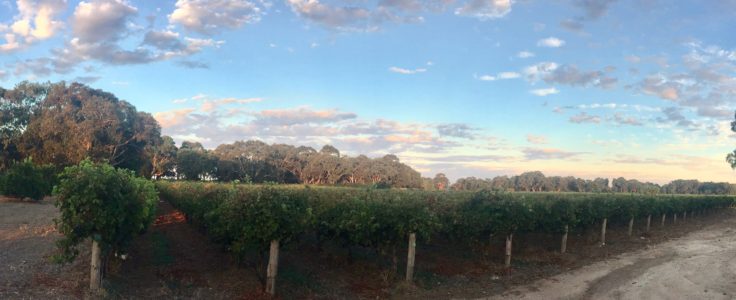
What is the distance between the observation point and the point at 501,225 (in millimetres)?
15727

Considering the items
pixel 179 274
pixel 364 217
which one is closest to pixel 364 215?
pixel 364 217

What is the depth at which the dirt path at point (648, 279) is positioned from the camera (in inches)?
475

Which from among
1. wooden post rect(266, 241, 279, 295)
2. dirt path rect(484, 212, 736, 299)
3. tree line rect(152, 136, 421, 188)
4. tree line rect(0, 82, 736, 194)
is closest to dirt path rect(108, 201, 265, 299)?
wooden post rect(266, 241, 279, 295)

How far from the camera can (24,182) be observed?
90.4ft

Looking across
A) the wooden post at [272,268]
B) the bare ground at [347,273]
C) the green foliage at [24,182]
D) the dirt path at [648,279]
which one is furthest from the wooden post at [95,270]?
the green foliage at [24,182]

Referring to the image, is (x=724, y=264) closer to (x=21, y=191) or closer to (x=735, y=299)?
(x=735, y=299)

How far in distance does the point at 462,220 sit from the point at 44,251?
11646 mm

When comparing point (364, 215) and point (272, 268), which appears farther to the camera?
point (364, 215)

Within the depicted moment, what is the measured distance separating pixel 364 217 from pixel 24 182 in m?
25.2

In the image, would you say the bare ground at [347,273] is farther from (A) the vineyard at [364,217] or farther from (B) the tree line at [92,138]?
(B) the tree line at [92,138]

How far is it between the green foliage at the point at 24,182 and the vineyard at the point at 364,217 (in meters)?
15.2

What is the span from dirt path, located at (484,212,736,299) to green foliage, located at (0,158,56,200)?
2802cm

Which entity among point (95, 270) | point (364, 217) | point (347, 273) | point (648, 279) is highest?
point (364, 217)

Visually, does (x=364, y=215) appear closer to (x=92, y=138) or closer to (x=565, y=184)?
(x=92, y=138)
